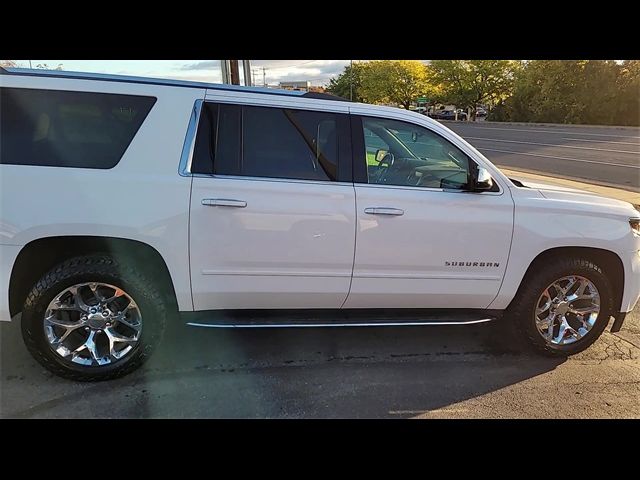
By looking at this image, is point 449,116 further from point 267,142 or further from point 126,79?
point 126,79

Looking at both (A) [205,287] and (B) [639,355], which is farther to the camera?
(B) [639,355]

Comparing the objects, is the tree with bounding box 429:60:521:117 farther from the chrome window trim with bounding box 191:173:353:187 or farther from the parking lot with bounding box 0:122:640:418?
the chrome window trim with bounding box 191:173:353:187

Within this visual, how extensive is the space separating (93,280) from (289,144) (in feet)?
5.17

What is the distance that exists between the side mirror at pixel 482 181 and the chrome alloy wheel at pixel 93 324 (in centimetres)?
252

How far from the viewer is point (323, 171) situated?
10.8ft

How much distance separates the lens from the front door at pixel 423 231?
10.9 ft

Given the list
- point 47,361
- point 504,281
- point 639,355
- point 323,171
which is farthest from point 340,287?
point 639,355

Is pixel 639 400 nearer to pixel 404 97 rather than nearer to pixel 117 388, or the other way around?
pixel 117 388

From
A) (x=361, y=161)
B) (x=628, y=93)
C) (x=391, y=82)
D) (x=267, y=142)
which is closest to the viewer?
(x=267, y=142)

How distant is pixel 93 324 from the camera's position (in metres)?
3.13

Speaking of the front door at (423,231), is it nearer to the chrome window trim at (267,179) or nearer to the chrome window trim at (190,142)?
the chrome window trim at (267,179)

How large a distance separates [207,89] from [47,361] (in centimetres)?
210

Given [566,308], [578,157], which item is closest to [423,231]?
[566,308]

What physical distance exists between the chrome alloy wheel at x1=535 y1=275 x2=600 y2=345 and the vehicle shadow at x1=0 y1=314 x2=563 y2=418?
229mm
